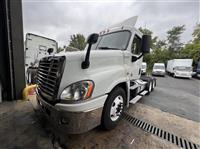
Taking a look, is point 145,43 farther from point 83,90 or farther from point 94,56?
point 83,90

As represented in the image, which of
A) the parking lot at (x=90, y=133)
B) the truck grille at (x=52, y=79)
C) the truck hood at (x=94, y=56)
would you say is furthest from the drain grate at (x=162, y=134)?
the truck grille at (x=52, y=79)

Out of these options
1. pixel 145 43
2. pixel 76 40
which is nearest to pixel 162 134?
pixel 145 43

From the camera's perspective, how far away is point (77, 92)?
1.69 metres

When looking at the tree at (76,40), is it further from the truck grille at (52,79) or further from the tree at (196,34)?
the truck grille at (52,79)

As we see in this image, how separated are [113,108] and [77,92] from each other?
982 millimetres

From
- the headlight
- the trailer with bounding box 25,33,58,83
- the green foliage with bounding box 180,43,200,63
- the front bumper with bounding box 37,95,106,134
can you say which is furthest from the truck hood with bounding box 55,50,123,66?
the green foliage with bounding box 180,43,200,63

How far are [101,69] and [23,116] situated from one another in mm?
2317

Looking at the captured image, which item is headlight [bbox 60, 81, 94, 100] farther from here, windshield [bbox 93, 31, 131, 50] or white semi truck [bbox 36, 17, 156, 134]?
windshield [bbox 93, 31, 131, 50]

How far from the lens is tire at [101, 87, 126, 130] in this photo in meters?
2.14

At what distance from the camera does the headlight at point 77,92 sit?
1.68 meters

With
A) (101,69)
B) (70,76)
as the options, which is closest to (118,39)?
(101,69)

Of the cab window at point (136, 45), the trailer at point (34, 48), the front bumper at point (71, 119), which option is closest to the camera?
the front bumper at point (71, 119)

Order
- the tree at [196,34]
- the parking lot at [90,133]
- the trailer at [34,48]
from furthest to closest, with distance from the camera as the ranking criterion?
the tree at [196,34] < the trailer at [34,48] < the parking lot at [90,133]

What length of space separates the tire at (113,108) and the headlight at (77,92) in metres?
0.58
